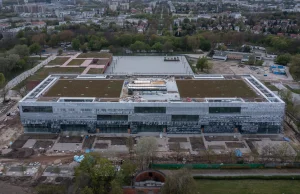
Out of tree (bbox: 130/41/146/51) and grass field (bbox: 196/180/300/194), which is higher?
tree (bbox: 130/41/146/51)

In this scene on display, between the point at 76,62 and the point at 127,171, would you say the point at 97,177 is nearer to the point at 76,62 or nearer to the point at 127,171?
the point at 127,171

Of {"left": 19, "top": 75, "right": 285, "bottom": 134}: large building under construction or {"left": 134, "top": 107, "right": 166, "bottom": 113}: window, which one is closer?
{"left": 19, "top": 75, "right": 285, "bottom": 134}: large building under construction

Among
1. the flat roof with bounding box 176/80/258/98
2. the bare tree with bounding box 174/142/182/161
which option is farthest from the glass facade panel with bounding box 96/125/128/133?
the flat roof with bounding box 176/80/258/98

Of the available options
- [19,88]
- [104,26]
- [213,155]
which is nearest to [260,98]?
[213,155]

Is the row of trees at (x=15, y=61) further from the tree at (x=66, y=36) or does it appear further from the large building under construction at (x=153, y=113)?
the large building under construction at (x=153, y=113)

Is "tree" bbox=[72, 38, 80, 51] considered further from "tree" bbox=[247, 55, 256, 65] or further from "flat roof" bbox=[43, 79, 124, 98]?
"tree" bbox=[247, 55, 256, 65]

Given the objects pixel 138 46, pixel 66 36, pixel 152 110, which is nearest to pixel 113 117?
pixel 152 110
